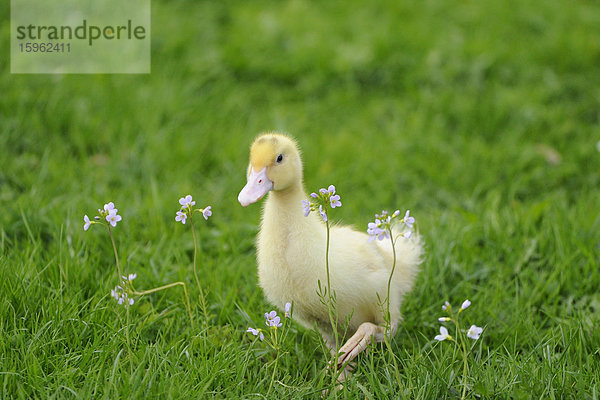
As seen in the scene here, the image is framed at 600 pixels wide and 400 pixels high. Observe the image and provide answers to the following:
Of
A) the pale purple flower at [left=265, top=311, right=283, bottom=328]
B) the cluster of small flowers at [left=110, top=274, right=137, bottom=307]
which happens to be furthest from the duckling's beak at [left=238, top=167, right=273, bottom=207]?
the cluster of small flowers at [left=110, top=274, right=137, bottom=307]

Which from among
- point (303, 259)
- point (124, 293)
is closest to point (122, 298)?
point (124, 293)

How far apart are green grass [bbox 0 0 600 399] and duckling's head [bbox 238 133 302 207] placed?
750 mm

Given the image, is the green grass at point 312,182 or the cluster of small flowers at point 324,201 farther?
the green grass at point 312,182

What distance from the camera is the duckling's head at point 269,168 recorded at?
294 centimetres

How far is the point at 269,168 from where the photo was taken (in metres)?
2.97

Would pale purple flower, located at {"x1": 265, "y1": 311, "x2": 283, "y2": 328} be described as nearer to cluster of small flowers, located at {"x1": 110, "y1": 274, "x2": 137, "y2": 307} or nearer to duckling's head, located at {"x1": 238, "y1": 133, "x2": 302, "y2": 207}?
duckling's head, located at {"x1": 238, "y1": 133, "x2": 302, "y2": 207}

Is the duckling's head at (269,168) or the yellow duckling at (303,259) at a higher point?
the duckling's head at (269,168)

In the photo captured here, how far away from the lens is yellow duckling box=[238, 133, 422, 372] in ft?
9.78

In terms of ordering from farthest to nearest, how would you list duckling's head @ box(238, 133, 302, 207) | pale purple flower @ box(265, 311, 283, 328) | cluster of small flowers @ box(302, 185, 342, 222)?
duckling's head @ box(238, 133, 302, 207) → pale purple flower @ box(265, 311, 283, 328) → cluster of small flowers @ box(302, 185, 342, 222)

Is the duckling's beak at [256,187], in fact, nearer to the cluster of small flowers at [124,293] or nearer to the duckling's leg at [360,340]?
the cluster of small flowers at [124,293]

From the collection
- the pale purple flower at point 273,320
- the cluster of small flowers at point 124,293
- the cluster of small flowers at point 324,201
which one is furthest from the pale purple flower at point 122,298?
the cluster of small flowers at point 324,201

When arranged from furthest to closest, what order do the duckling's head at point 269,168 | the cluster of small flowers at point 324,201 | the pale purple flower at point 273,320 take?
1. the duckling's head at point 269,168
2. the pale purple flower at point 273,320
3. the cluster of small flowers at point 324,201

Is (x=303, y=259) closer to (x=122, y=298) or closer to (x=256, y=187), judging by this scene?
(x=256, y=187)

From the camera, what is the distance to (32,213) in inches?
164
